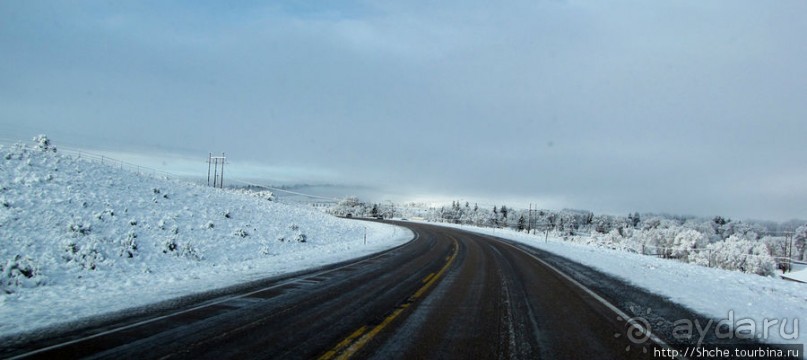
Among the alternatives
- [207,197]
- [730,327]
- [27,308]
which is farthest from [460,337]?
[207,197]

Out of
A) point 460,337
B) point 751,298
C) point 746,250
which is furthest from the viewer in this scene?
point 746,250

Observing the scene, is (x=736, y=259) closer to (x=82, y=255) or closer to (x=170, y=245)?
(x=170, y=245)

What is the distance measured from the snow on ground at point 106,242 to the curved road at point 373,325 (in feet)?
5.46

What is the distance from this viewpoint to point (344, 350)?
568cm

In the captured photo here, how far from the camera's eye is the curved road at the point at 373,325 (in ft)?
18.7

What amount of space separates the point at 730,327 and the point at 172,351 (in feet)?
28.7

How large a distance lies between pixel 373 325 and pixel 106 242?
1334 centimetres

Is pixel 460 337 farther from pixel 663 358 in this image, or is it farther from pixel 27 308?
pixel 27 308

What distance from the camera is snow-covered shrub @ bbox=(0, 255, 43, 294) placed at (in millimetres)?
10467

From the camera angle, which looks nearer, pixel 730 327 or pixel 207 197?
pixel 730 327

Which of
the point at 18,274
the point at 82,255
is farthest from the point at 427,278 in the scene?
the point at 82,255

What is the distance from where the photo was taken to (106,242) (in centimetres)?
1580

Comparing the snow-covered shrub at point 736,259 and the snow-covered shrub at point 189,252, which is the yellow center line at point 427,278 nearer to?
the snow-covered shrub at point 189,252

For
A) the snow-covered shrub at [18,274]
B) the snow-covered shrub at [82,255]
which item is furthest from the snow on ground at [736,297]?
the snow-covered shrub at [82,255]
